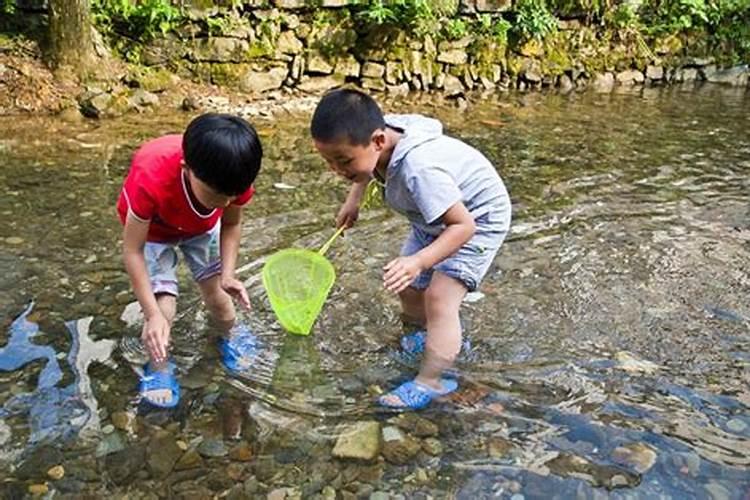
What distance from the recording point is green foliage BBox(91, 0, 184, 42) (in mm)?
6789

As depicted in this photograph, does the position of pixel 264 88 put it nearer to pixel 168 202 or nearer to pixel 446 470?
pixel 168 202

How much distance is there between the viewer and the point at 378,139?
237 centimetres

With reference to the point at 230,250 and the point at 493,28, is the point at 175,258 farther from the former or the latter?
the point at 493,28

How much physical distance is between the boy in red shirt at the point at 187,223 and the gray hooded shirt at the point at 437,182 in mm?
481

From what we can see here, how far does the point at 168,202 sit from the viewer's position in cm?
238

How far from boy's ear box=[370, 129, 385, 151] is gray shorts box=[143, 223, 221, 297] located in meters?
0.70

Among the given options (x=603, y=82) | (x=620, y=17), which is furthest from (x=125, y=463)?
(x=620, y=17)

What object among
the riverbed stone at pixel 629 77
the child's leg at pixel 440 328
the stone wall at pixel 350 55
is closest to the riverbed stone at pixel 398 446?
the child's leg at pixel 440 328

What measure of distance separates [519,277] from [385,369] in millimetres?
1128

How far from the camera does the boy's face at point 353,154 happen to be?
2.30 m

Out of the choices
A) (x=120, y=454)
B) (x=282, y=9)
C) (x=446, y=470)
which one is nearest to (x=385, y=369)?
(x=446, y=470)

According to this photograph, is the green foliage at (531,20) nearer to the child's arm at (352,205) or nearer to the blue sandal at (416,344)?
the child's arm at (352,205)

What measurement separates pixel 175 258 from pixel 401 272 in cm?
91

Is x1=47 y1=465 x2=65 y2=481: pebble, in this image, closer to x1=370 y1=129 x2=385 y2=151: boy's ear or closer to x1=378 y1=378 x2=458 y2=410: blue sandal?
x1=378 y1=378 x2=458 y2=410: blue sandal
